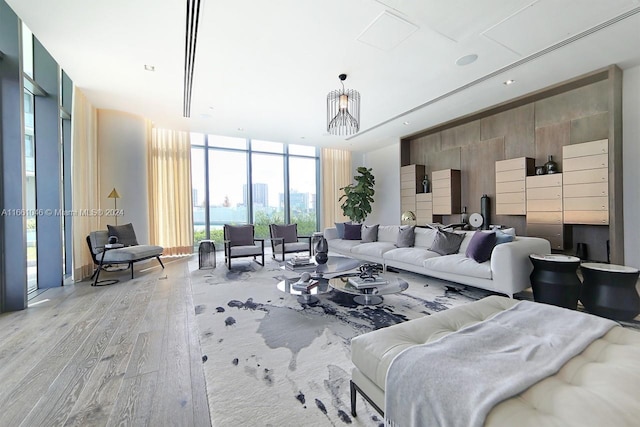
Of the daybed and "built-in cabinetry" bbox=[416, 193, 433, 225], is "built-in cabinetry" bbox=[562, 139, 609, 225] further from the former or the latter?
the daybed

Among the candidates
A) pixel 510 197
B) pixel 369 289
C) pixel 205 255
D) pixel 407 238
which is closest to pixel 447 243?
pixel 407 238

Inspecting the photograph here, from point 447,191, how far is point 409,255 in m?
2.67

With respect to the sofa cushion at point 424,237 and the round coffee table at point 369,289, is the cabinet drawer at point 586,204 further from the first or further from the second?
the round coffee table at point 369,289

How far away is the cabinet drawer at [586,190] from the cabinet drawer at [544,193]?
0.08m

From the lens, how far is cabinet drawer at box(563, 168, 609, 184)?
3.71 meters

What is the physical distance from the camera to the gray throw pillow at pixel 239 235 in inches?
202

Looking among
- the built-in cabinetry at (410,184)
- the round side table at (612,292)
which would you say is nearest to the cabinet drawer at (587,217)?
the round side table at (612,292)

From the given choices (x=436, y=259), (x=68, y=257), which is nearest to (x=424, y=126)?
(x=436, y=259)

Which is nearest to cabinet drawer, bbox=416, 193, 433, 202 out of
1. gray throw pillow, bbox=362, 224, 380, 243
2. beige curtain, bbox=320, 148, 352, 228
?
gray throw pillow, bbox=362, 224, 380, 243

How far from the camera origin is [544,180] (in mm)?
4410

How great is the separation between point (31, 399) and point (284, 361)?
1.43 meters

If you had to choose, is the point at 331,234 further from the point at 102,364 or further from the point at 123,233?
the point at 102,364

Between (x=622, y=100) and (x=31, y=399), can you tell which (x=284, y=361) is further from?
(x=622, y=100)

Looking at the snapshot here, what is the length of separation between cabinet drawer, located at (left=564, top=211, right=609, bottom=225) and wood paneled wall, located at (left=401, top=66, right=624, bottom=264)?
0.13m
